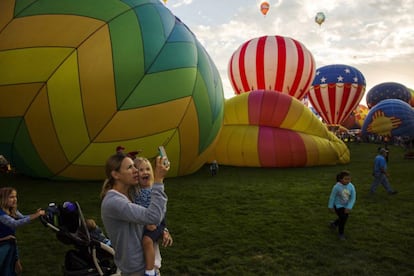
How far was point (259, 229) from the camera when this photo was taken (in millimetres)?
5504

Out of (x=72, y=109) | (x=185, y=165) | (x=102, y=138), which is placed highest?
(x=72, y=109)

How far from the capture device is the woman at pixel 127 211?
205 centimetres

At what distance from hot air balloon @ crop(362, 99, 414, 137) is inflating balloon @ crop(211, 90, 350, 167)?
38.9 ft

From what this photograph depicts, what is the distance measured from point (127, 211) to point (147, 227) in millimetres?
229

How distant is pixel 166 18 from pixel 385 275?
24.0ft

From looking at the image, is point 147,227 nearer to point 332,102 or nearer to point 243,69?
point 243,69

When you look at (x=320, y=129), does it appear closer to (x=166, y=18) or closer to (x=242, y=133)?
(x=242, y=133)

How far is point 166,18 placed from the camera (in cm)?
907

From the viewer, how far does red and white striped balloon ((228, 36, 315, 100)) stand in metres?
21.4

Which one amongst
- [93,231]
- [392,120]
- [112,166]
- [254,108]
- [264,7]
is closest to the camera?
[112,166]

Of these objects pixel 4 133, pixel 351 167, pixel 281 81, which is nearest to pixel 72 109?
pixel 4 133

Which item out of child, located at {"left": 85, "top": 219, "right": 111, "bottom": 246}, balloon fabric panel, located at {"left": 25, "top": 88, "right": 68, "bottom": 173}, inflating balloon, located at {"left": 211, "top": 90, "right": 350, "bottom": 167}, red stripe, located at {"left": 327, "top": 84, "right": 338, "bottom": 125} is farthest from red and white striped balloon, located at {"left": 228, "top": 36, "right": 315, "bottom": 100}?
child, located at {"left": 85, "top": 219, "right": 111, "bottom": 246}

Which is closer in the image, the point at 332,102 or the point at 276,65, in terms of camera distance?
the point at 276,65

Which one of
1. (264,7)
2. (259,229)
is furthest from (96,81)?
(264,7)
